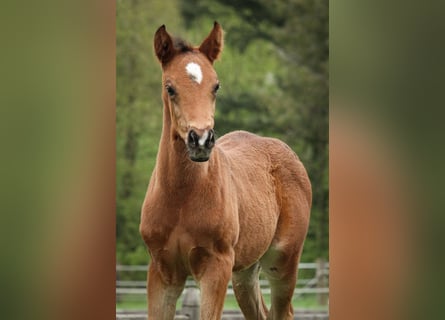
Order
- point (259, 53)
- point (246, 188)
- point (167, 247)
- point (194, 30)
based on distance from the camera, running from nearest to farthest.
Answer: point (167, 247)
point (246, 188)
point (194, 30)
point (259, 53)

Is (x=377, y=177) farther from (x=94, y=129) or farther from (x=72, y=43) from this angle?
(x=72, y=43)

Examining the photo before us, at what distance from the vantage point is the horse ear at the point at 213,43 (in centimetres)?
401

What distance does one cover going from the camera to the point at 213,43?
4.02m

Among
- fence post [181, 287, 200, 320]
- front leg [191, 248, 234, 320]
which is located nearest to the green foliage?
front leg [191, 248, 234, 320]

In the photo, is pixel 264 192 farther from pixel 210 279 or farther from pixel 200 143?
pixel 200 143

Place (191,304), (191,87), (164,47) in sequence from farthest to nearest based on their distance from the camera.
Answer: (191,304)
(164,47)
(191,87)

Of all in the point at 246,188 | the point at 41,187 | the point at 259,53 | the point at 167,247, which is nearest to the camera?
the point at 41,187

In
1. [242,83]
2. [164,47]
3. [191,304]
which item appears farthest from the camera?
[191,304]

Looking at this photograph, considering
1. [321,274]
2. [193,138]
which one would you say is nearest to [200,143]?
[193,138]

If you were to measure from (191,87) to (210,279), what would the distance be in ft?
3.50

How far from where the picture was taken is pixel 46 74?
335 cm

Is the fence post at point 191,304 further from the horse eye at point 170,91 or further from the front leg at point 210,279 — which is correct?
the horse eye at point 170,91

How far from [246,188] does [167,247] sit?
0.82 metres

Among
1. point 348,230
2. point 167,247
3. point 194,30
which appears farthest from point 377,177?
point 194,30
